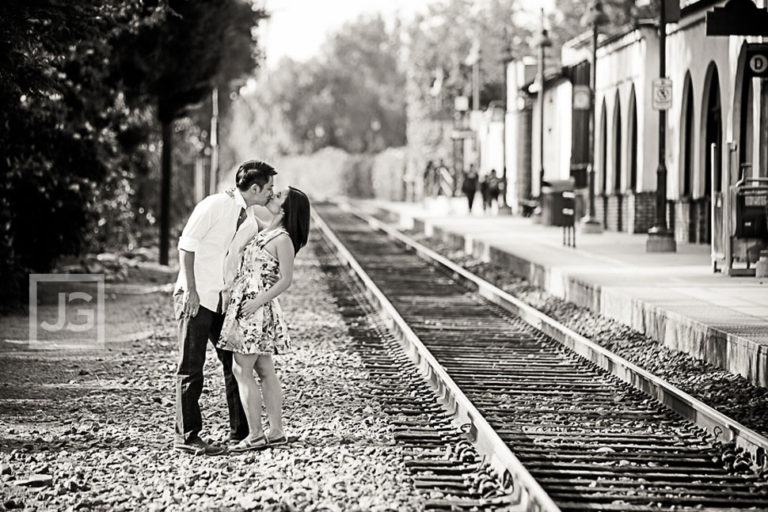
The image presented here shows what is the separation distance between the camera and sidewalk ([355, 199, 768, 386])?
12898 mm

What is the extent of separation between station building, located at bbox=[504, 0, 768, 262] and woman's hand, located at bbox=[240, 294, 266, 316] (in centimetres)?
1057

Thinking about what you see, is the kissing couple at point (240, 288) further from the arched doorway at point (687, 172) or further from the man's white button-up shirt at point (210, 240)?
the arched doorway at point (687, 172)

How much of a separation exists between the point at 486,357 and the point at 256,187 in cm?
546

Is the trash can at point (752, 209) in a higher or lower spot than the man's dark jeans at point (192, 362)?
higher

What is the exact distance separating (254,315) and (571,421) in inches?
104

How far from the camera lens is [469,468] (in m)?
8.55

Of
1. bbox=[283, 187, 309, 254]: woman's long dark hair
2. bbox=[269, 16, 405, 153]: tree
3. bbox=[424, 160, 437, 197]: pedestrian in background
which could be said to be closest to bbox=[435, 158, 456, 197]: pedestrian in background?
bbox=[424, 160, 437, 197]: pedestrian in background

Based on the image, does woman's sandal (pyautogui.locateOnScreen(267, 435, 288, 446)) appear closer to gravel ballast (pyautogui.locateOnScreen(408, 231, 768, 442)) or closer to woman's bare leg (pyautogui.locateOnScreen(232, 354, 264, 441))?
woman's bare leg (pyautogui.locateOnScreen(232, 354, 264, 441))

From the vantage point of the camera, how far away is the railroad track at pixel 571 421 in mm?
8008

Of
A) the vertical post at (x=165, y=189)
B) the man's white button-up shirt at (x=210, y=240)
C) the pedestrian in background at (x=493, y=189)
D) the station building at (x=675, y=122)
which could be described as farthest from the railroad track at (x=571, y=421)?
the pedestrian in background at (x=493, y=189)

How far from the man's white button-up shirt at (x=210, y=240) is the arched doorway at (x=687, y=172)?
19978mm

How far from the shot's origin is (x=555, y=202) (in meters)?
31.4

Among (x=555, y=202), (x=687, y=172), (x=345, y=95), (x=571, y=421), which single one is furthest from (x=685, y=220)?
(x=345, y=95)

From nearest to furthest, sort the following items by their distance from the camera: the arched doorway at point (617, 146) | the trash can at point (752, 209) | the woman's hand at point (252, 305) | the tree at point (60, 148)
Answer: the woman's hand at point (252, 305) < the tree at point (60, 148) < the trash can at point (752, 209) < the arched doorway at point (617, 146)
